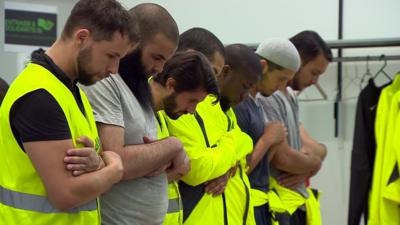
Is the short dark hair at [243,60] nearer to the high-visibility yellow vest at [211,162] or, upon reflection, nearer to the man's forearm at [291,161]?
the high-visibility yellow vest at [211,162]

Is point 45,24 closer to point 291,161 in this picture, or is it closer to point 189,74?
point 291,161

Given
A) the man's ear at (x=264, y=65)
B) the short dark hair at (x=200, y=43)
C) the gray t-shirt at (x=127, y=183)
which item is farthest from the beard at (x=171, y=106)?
the man's ear at (x=264, y=65)

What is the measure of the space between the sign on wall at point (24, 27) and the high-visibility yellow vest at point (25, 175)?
76.3 inches

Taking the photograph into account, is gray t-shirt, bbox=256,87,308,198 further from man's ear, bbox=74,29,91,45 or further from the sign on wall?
the sign on wall

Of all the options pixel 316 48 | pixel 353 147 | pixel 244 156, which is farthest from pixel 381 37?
pixel 244 156

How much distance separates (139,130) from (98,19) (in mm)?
311

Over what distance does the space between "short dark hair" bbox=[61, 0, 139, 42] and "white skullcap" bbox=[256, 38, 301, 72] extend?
1.09 meters

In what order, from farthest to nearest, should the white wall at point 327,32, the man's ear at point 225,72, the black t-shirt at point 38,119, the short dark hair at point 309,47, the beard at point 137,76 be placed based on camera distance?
the white wall at point 327,32 < the short dark hair at point 309,47 < the man's ear at point 225,72 < the beard at point 137,76 < the black t-shirt at point 38,119

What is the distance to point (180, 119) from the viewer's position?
172 cm

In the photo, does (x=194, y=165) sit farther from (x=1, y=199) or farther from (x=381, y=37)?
(x=381, y=37)

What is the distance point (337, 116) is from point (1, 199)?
2.45 m

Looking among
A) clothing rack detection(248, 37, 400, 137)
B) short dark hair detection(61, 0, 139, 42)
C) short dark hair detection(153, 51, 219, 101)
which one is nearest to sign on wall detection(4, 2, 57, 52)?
clothing rack detection(248, 37, 400, 137)

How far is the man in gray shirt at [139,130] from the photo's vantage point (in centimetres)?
135

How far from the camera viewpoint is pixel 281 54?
89.5 inches
